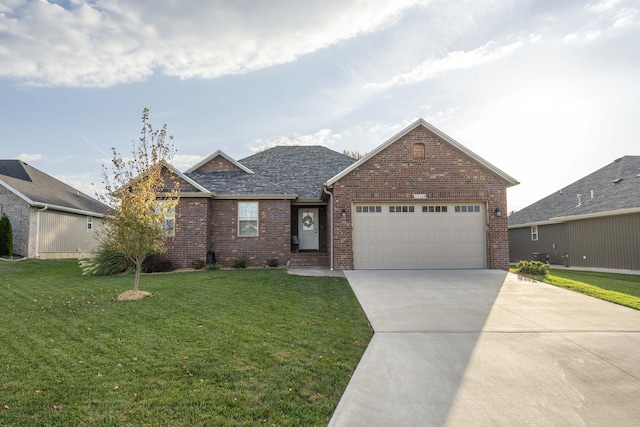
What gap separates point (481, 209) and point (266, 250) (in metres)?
8.55

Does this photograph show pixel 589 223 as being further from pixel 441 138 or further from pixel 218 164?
pixel 218 164

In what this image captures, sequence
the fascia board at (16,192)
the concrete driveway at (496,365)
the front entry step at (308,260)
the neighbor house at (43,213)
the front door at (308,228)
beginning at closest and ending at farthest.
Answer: the concrete driveway at (496,365) < the front entry step at (308,260) < the front door at (308,228) < the fascia board at (16,192) < the neighbor house at (43,213)

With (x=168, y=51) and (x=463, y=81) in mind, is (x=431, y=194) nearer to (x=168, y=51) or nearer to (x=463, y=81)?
(x=463, y=81)

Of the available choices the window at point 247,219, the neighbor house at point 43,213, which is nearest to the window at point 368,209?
the window at point 247,219

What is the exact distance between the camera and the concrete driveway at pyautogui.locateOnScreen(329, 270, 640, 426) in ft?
10.4

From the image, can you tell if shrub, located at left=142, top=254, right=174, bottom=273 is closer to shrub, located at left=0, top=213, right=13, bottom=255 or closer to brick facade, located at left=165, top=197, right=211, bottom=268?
brick facade, located at left=165, top=197, right=211, bottom=268

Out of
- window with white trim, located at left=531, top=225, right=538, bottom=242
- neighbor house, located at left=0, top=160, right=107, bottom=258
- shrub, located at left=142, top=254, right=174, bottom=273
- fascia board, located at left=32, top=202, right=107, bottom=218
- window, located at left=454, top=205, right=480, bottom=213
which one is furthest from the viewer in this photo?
window with white trim, located at left=531, top=225, right=538, bottom=242

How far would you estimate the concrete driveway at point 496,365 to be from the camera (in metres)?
3.17

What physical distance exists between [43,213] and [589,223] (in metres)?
27.8

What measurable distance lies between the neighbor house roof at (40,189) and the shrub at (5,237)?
1300 mm

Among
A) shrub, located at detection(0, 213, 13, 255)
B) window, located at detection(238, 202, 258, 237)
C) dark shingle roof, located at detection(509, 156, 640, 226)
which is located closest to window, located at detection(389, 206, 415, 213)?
window, located at detection(238, 202, 258, 237)

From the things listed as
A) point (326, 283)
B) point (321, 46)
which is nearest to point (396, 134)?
point (321, 46)

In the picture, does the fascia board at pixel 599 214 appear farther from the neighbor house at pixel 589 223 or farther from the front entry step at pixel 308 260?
the front entry step at pixel 308 260

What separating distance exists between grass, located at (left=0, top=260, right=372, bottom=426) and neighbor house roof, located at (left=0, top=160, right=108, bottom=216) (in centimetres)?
1329
